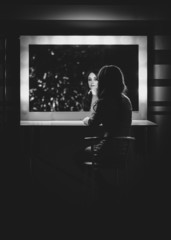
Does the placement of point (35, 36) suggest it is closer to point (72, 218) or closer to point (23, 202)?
point (23, 202)

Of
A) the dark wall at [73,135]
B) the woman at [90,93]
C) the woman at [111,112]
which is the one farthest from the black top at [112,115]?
the woman at [90,93]

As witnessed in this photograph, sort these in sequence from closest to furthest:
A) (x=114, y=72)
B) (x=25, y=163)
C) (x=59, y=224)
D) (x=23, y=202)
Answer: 1. (x=59, y=224)
2. (x=114, y=72)
3. (x=23, y=202)
4. (x=25, y=163)

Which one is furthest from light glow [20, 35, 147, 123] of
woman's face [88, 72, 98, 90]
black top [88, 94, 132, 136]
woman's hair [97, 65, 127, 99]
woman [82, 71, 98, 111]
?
black top [88, 94, 132, 136]

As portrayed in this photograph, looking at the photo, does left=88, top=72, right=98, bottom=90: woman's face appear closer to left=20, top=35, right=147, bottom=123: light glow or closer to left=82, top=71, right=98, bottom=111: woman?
left=82, top=71, right=98, bottom=111: woman

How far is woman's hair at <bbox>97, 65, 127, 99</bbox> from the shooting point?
4.07 meters

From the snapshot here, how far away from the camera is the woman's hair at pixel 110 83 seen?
13.3 feet

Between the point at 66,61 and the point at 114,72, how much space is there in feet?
4.95

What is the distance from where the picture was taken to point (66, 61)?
5539 millimetres

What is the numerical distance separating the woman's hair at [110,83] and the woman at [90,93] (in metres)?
1.33

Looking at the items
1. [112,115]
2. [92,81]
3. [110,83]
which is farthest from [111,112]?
[92,81]

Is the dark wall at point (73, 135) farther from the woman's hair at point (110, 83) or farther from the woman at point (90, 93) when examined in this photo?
the woman's hair at point (110, 83)

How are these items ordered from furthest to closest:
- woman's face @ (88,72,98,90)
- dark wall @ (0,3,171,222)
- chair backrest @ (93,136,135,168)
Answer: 1. woman's face @ (88,72,98,90)
2. dark wall @ (0,3,171,222)
3. chair backrest @ (93,136,135,168)

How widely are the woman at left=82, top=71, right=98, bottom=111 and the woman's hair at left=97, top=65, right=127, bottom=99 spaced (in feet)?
4.36

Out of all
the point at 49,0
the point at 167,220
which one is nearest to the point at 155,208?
the point at 167,220
